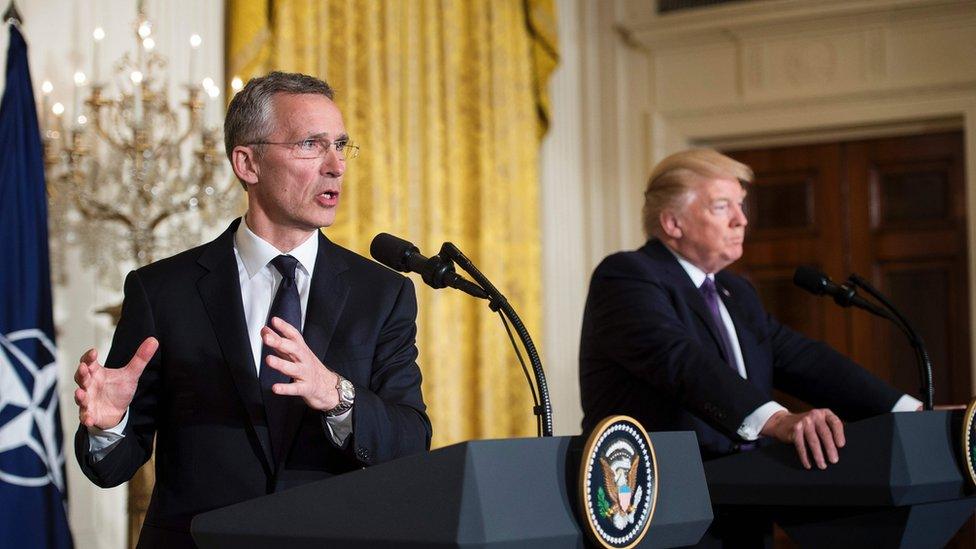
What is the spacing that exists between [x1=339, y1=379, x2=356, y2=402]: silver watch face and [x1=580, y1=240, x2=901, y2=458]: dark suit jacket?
1217 millimetres

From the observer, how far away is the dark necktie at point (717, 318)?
3.29 meters

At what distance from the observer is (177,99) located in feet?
15.2

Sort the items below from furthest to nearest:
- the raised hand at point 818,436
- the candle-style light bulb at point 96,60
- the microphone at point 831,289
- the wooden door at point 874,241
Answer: the wooden door at point 874,241 → the candle-style light bulb at point 96,60 → the microphone at point 831,289 → the raised hand at point 818,436

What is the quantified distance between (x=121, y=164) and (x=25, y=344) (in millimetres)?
909

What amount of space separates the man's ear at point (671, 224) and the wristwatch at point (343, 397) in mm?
1693

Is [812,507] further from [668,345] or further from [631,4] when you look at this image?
[631,4]

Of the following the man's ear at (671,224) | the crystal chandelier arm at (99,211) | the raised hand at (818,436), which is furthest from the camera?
the crystal chandelier arm at (99,211)

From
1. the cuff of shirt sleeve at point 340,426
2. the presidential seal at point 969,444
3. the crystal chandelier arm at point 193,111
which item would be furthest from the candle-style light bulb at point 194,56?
the presidential seal at point 969,444

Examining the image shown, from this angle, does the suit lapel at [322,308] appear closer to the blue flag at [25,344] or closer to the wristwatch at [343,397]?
the wristwatch at [343,397]

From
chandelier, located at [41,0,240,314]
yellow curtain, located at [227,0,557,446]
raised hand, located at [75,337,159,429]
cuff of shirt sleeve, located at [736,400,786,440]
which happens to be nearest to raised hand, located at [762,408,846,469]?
cuff of shirt sleeve, located at [736,400,786,440]

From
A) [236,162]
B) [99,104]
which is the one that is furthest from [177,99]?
[236,162]

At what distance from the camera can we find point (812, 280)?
3.02 meters

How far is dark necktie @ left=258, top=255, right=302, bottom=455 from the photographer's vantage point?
2.10 metres

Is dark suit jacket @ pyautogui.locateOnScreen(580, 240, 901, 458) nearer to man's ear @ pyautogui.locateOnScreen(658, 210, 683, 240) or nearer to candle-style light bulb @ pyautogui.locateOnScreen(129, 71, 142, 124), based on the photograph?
man's ear @ pyautogui.locateOnScreen(658, 210, 683, 240)
